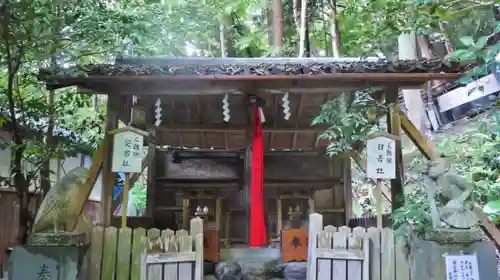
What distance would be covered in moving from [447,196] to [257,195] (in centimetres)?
251

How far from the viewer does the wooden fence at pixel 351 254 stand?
5164 mm

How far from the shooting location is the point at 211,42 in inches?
603

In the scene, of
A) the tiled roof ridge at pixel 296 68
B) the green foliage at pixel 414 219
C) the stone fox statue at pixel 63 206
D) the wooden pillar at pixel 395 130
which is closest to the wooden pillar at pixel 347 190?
the wooden pillar at pixel 395 130

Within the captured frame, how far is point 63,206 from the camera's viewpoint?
16.1ft

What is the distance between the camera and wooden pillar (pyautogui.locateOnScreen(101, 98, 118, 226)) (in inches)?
226

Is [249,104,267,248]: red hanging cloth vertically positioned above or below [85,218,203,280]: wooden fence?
above

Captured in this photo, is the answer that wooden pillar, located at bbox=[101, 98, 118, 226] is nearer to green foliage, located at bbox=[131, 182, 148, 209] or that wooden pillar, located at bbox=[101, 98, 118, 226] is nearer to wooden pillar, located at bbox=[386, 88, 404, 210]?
wooden pillar, located at bbox=[386, 88, 404, 210]

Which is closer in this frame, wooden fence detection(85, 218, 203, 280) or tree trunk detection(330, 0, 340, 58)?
wooden fence detection(85, 218, 203, 280)

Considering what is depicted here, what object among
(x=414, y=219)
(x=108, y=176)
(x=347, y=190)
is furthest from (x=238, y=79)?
(x=347, y=190)

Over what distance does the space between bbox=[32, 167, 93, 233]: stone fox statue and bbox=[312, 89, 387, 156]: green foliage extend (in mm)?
3039

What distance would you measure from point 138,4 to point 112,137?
2276 mm

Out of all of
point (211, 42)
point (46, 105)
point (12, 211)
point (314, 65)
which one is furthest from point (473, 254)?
point (211, 42)

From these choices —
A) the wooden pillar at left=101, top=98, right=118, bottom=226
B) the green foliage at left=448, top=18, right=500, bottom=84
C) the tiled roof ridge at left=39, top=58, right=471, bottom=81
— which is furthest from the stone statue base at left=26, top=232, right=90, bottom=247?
the green foliage at left=448, top=18, right=500, bottom=84

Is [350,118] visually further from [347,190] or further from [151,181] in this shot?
[151,181]
